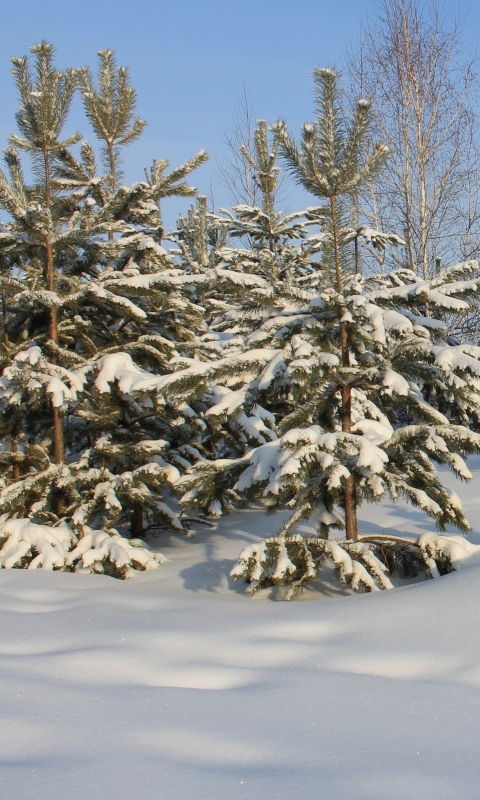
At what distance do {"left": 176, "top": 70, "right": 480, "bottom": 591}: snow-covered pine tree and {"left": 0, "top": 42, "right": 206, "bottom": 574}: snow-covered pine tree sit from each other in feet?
4.97

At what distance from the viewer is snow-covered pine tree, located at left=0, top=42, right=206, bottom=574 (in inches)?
224

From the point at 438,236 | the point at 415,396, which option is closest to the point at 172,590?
the point at 415,396

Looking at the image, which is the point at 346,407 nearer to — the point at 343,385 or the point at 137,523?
the point at 343,385

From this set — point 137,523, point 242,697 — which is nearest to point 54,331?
point 137,523

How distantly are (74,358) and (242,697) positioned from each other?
177 inches

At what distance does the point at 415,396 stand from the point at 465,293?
76 cm

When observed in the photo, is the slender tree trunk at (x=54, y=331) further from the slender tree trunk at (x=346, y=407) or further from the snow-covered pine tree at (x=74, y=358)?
the slender tree trunk at (x=346, y=407)

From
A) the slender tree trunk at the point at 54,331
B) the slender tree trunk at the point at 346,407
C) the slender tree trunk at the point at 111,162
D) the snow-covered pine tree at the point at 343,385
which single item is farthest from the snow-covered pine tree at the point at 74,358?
the slender tree trunk at the point at 346,407

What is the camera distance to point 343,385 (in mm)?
4418

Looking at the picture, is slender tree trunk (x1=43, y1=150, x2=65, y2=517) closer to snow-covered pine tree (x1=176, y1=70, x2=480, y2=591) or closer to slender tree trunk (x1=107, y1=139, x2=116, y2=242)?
slender tree trunk (x1=107, y1=139, x2=116, y2=242)

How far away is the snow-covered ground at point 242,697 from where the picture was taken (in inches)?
69.7

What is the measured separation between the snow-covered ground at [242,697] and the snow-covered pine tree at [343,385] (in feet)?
2.41

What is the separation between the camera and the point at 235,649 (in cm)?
281

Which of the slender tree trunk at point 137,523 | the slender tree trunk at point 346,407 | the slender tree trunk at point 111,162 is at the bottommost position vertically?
the slender tree trunk at point 137,523
